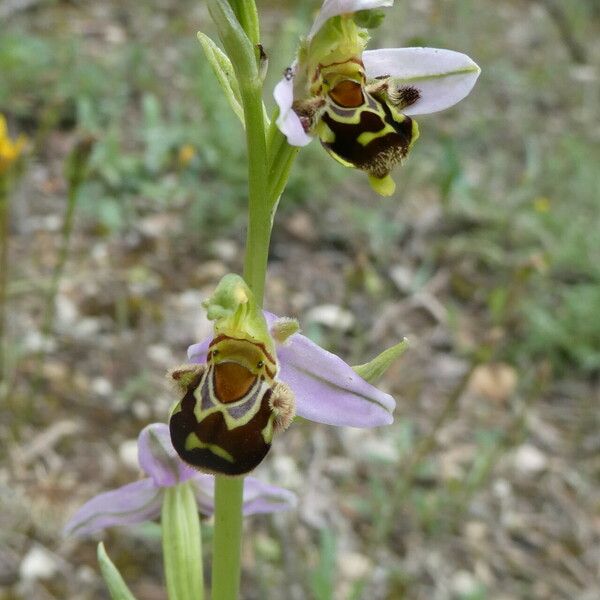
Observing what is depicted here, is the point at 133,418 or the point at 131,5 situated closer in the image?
the point at 133,418

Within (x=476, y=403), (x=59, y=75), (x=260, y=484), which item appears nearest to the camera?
(x=260, y=484)

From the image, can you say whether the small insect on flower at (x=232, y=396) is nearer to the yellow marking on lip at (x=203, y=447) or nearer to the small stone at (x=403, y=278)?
the yellow marking on lip at (x=203, y=447)

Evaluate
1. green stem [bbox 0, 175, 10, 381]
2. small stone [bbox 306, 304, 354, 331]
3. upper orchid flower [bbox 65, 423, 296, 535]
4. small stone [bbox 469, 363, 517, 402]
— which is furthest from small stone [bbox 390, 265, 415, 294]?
upper orchid flower [bbox 65, 423, 296, 535]

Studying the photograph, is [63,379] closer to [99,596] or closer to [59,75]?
[99,596]

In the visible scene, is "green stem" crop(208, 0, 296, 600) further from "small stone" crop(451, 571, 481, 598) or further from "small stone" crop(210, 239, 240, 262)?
"small stone" crop(210, 239, 240, 262)

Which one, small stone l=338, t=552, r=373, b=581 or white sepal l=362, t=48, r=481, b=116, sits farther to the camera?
small stone l=338, t=552, r=373, b=581

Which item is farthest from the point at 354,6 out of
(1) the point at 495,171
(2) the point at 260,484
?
(1) the point at 495,171

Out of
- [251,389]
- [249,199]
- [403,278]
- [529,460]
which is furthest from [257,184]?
[403,278]
